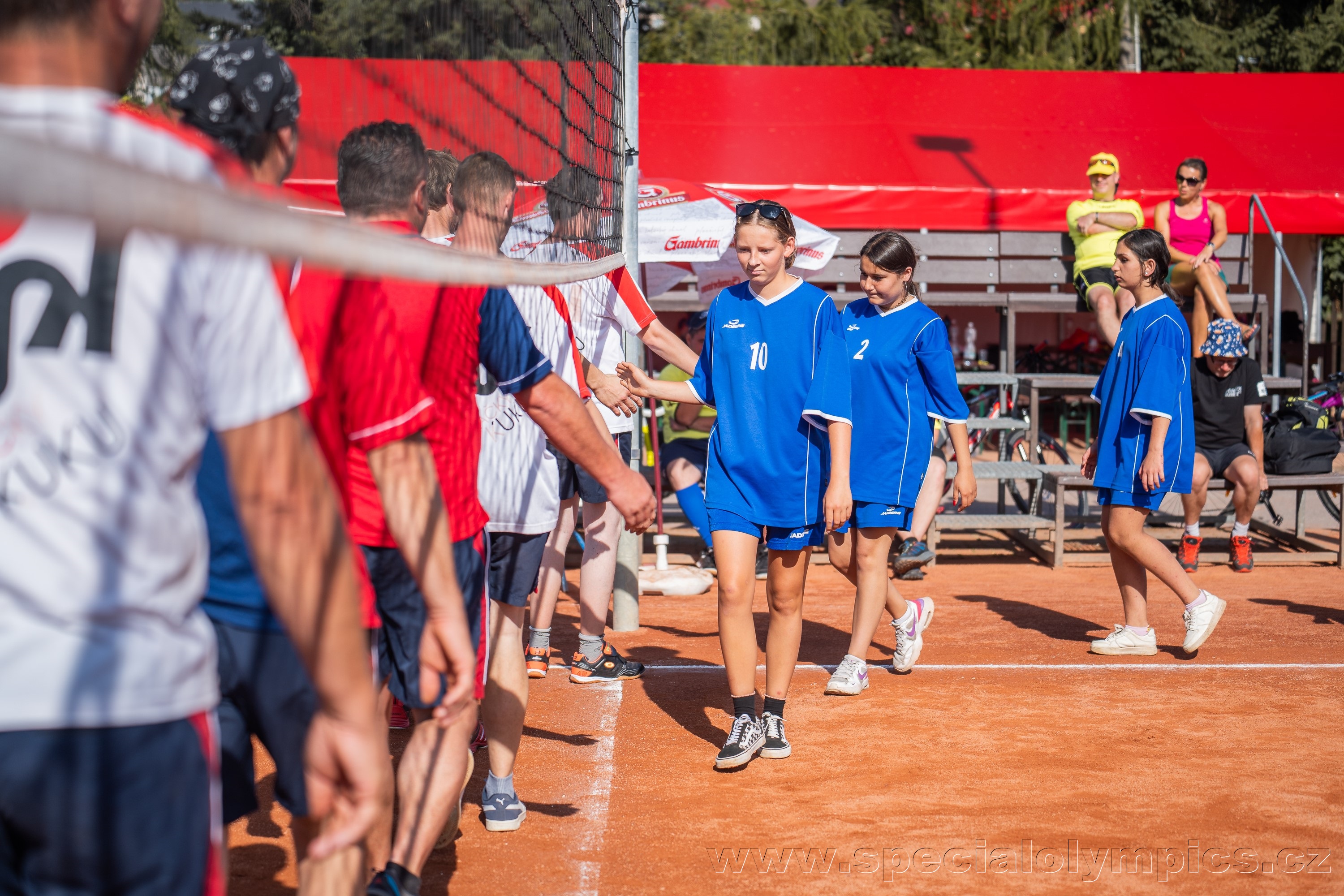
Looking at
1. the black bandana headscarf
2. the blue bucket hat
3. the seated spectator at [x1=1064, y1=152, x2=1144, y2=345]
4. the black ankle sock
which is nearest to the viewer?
the black bandana headscarf

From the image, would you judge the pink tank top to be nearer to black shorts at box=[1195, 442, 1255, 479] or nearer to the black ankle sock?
black shorts at box=[1195, 442, 1255, 479]

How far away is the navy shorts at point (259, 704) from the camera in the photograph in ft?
7.11

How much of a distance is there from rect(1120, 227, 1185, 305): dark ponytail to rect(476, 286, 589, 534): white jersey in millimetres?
3170

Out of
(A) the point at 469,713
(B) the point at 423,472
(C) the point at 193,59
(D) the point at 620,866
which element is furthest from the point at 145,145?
(D) the point at 620,866

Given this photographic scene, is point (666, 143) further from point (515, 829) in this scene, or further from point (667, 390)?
point (515, 829)

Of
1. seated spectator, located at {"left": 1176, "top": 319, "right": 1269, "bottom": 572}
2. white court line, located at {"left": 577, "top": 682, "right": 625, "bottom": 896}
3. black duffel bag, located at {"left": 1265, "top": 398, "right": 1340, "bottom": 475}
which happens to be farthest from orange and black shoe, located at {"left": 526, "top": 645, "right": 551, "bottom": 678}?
black duffel bag, located at {"left": 1265, "top": 398, "right": 1340, "bottom": 475}

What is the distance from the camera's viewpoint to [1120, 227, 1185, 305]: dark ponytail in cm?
588

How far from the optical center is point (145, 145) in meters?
1.40

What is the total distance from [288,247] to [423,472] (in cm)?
106

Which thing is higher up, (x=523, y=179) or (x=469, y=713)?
(x=523, y=179)

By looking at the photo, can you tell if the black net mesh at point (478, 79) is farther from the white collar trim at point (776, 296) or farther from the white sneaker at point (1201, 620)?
the white sneaker at point (1201, 620)

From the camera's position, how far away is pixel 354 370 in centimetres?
237

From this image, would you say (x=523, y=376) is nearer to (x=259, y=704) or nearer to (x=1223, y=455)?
(x=259, y=704)

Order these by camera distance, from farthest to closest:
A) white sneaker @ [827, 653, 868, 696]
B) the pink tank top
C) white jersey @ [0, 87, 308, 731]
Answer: the pink tank top
white sneaker @ [827, 653, 868, 696]
white jersey @ [0, 87, 308, 731]
